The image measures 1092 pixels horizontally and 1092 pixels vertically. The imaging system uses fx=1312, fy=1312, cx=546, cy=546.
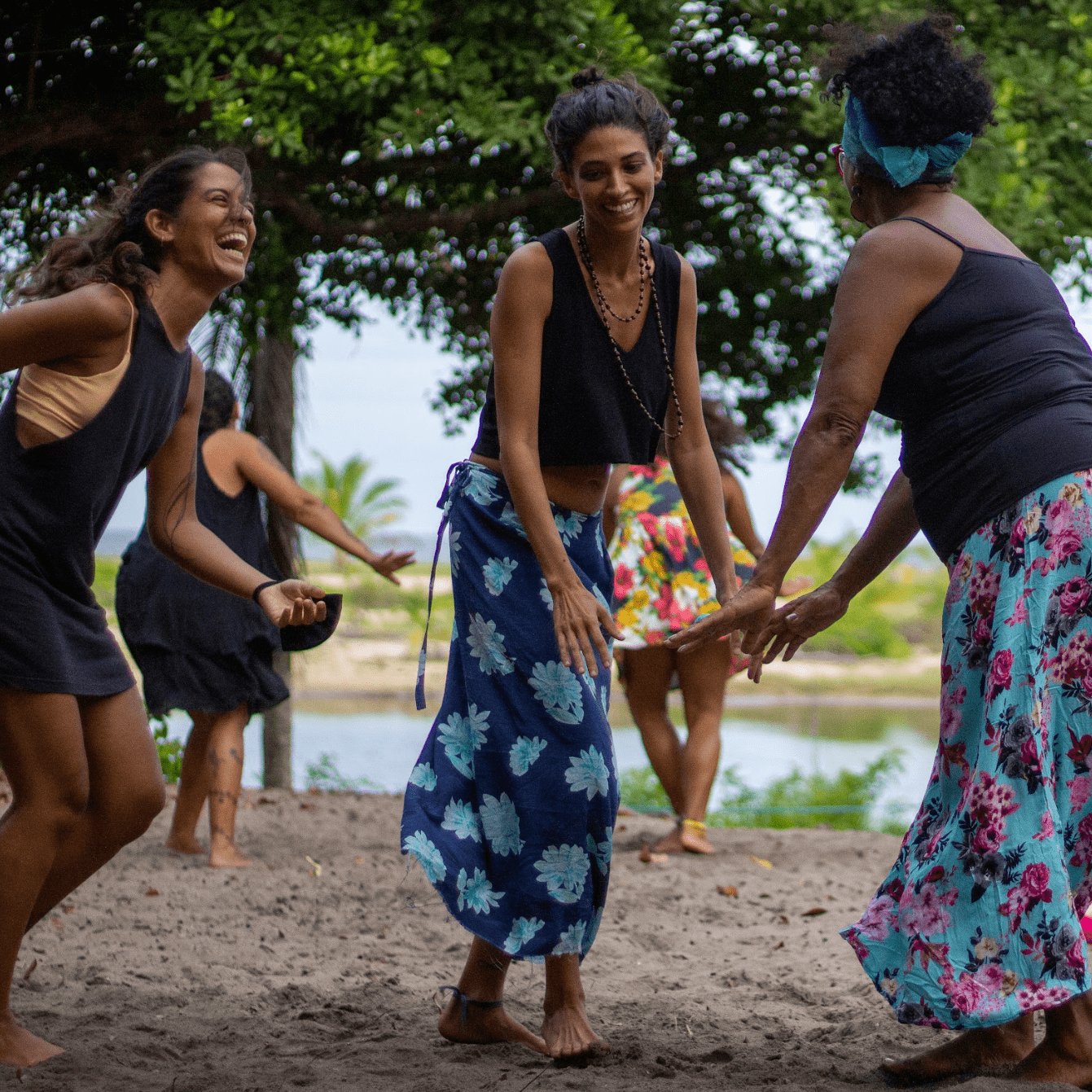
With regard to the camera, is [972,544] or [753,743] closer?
[972,544]

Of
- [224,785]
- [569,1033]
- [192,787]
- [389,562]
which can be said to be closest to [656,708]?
[389,562]

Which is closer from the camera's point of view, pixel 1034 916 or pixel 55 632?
pixel 1034 916

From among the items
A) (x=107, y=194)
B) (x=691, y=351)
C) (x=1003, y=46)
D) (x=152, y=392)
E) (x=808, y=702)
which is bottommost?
(x=808, y=702)

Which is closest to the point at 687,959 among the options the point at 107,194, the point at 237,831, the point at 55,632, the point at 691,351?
the point at 691,351

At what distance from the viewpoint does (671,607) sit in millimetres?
6027

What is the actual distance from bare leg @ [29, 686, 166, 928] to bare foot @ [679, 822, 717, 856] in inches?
135

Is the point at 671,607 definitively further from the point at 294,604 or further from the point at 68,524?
the point at 68,524

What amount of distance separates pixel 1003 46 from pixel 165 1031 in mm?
5898

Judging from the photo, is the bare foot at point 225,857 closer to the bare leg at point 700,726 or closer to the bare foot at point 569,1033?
the bare leg at point 700,726

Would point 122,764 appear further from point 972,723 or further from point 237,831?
point 237,831

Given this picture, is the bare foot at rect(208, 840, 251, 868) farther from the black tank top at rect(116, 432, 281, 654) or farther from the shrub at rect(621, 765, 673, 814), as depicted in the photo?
the shrub at rect(621, 765, 673, 814)

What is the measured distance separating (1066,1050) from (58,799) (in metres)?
2.18

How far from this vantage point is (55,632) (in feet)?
9.51

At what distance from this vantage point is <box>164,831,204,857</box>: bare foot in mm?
5746
